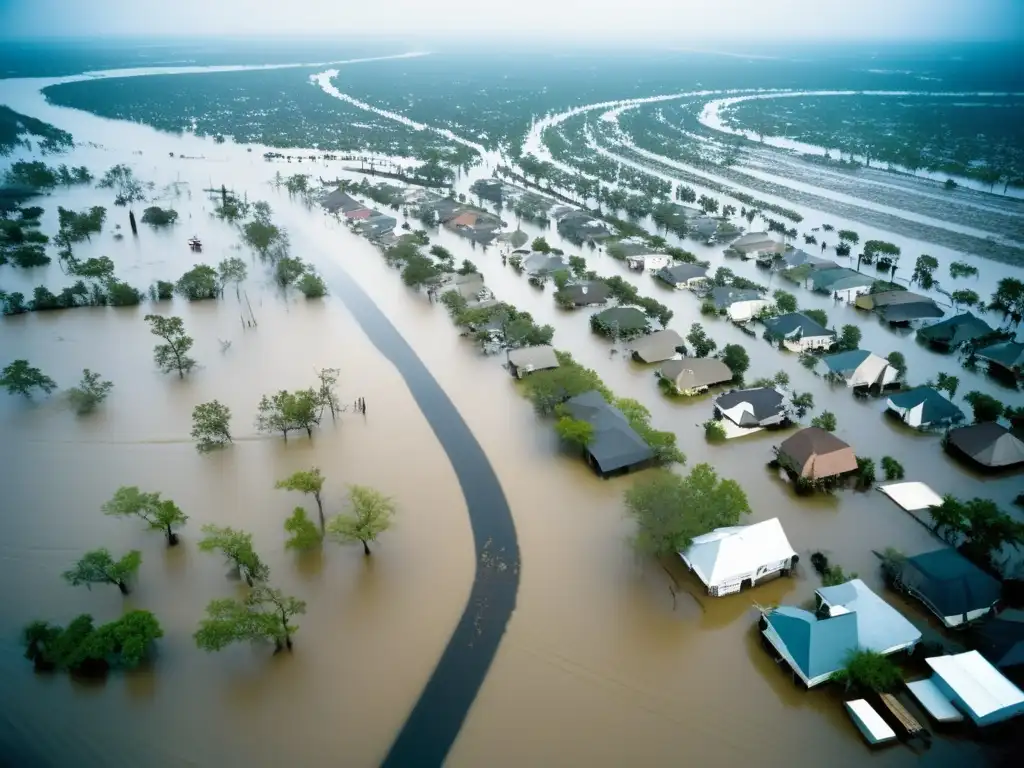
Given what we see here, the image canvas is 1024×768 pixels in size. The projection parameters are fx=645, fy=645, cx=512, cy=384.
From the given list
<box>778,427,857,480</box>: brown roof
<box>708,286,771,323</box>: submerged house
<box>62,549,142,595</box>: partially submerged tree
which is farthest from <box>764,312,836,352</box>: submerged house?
<box>62,549,142,595</box>: partially submerged tree

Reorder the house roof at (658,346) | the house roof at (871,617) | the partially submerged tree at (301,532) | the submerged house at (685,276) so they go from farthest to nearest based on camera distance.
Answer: the submerged house at (685,276) → the house roof at (658,346) → the partially submerged tree at (301,532) → the house roof at (871,617)

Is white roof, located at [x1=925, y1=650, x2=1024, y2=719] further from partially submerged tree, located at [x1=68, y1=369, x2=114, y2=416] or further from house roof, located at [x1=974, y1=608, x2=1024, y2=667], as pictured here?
partially submerged tree, located at [x1=68, y1=369, x2=114, y2=416]

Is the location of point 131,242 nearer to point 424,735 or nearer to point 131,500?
point 131,500

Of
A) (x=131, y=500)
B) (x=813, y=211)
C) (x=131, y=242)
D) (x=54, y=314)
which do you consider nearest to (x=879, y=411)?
(x=131, y=500)

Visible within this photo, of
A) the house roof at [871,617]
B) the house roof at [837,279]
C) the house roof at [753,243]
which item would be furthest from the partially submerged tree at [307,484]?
the house roof at [753,243]

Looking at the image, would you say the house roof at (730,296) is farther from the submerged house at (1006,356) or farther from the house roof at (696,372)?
the submerged house at (1006,356)

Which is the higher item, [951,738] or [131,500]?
[131,500]
